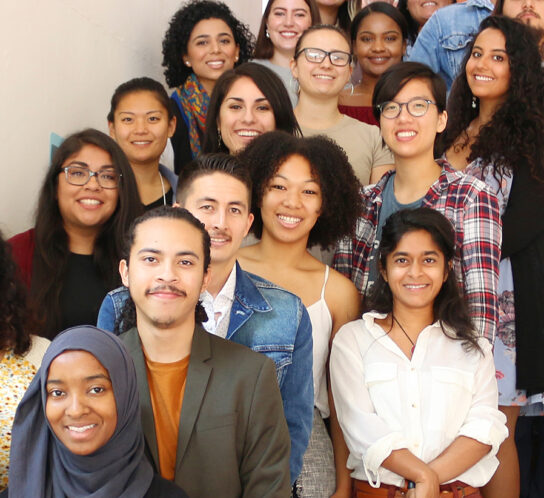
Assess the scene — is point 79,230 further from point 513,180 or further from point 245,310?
point 513,180

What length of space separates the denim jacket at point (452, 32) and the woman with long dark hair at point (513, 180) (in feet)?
2.36

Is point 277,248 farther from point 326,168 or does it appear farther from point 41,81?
point 41,81

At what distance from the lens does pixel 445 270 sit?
10.2ft

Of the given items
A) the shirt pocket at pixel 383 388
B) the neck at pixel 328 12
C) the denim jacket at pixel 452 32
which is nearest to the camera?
the shirt pocket at pixel 383 388

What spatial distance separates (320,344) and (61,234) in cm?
107

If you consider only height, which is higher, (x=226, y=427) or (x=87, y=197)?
(x=87, y=197)

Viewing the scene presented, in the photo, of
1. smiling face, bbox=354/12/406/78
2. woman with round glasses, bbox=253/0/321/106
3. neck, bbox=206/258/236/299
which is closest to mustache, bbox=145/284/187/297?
neck, bbox=206/258/236/299

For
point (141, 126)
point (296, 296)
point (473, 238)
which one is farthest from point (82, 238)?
point (473, 238)

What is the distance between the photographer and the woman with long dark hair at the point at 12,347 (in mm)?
2680

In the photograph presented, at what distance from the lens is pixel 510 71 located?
351 centimetres

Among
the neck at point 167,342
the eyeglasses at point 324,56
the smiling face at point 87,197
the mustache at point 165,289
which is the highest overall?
the eyeglasses at point 324,56

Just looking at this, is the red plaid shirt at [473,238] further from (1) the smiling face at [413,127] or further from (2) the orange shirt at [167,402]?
(2) the orange shirt at [167,402]

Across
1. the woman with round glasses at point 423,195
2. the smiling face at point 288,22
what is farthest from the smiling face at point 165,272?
the smiling face at point 288,22

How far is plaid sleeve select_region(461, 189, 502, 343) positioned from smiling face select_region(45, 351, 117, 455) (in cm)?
143
